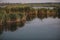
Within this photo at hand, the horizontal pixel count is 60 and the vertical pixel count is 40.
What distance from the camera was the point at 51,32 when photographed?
139cm

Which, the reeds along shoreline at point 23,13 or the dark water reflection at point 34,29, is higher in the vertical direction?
the reeds along shoreline at point 23,13

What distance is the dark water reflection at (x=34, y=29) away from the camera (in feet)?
4.57

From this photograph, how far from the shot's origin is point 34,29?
4.58ft

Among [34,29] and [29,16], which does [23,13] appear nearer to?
[29,16]

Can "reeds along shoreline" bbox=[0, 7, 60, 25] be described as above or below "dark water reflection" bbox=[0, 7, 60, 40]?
above

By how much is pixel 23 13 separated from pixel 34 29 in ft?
0.73

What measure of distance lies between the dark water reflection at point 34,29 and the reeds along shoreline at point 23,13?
24mm

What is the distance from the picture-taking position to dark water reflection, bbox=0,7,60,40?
54.8 inches

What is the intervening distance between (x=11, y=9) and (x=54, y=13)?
1.63 ft

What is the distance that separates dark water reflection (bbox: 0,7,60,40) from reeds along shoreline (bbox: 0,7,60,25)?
24 mm

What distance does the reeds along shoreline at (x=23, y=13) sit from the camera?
54.9 inches

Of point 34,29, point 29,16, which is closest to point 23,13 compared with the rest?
point 29,16

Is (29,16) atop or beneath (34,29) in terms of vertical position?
atop

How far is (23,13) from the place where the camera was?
1.41m
